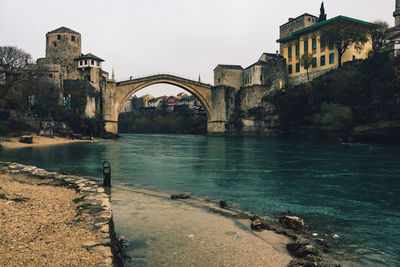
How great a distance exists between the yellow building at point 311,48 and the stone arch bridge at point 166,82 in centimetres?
1562

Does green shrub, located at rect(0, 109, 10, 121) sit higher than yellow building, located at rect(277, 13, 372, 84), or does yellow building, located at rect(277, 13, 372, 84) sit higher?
yellow building, located at rect(277, 13, 372, 84)

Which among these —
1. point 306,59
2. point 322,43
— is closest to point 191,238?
point 306,59

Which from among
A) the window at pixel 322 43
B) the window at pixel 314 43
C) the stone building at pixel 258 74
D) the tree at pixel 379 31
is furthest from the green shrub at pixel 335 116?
the stone building at pixel 258 74

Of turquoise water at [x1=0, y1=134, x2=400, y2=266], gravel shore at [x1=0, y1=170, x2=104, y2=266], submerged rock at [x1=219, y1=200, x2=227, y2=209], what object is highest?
gravel shore at [x1=0, y1=170, x2=104, y2=266]

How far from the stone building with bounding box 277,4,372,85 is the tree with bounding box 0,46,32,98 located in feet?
141

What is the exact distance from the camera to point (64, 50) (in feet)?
170

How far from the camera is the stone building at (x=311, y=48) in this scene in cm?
4469

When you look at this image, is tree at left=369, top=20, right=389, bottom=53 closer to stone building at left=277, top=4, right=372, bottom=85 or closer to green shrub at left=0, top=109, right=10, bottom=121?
stone building at left=277, top=4, right=372, bottom=85

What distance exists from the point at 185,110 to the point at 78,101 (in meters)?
47.1

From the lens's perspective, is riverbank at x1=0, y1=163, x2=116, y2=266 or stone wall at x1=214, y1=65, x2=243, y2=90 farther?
stone wall at x1=214, y1=65, x2=243, y2=90

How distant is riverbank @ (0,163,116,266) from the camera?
3730 millimetres

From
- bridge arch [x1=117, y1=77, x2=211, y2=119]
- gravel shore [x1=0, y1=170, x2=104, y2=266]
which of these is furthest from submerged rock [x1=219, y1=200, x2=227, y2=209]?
bridge arch [x1=117, y1=77, x2=211, y2=119]

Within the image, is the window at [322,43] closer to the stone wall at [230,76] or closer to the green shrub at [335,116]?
the green shrub at [335,116]

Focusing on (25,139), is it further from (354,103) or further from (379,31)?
(379,31)
